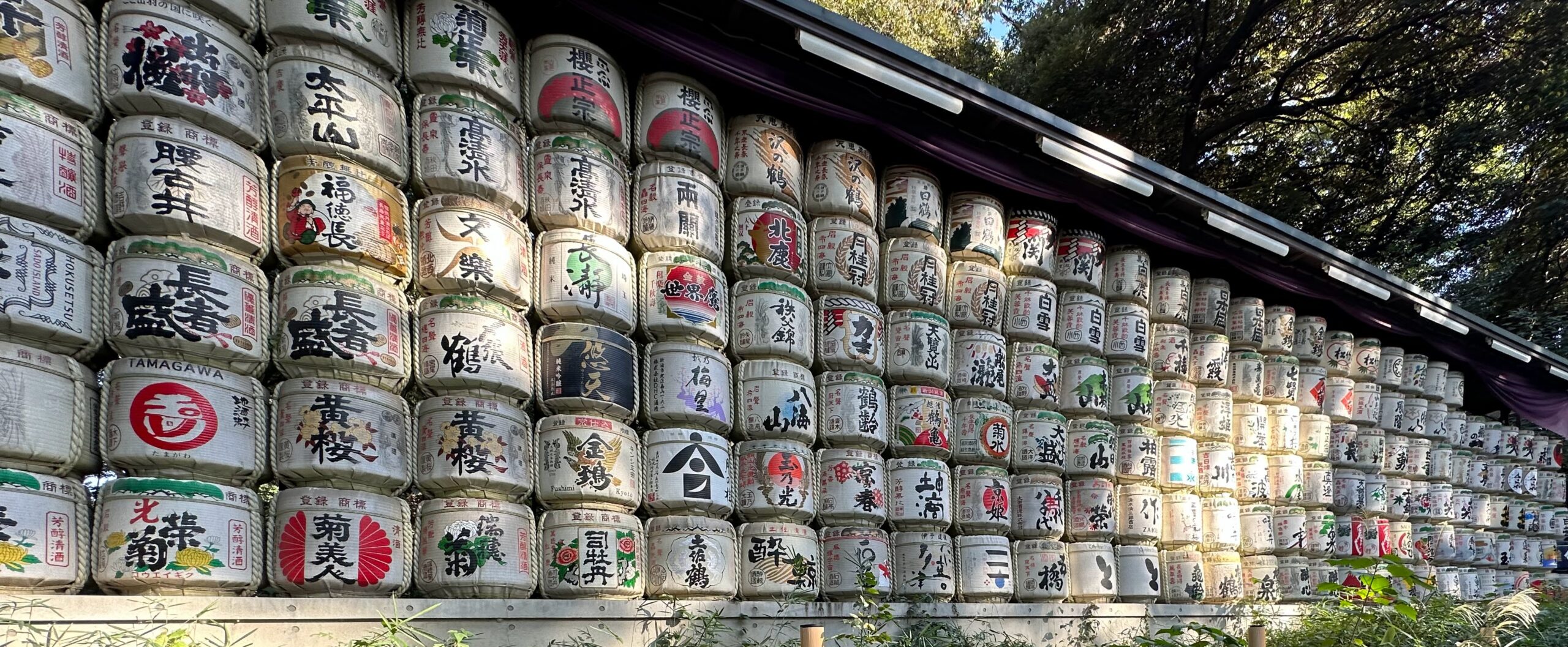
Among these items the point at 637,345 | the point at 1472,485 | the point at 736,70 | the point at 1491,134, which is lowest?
the point at 1472,485

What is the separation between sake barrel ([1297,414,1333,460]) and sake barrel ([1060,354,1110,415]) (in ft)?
7.16

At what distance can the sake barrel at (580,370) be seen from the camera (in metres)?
3.80

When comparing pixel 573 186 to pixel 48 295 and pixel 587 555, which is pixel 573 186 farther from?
pixel 48 295

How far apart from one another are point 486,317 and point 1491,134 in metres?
13.4

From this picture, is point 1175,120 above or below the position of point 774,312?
above

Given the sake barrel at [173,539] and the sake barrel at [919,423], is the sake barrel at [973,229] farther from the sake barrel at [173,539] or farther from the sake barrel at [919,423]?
the sake barrel at [173,539]

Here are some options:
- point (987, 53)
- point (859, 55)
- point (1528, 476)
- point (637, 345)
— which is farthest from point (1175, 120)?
point (637, 345)

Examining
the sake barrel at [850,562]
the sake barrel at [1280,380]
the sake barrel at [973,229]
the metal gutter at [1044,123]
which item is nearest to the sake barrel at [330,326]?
the metal gutter at [1044,123]

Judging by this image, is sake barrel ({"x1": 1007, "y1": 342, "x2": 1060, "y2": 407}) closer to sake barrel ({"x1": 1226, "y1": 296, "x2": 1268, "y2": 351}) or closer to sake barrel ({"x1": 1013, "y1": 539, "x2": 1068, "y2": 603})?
sake barrel ({"x1": 1013, "y1": 539, "x2": 1068, "y2": 603})

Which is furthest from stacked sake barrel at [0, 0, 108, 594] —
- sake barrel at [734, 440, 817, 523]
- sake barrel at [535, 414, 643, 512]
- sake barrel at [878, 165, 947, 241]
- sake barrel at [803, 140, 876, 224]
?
sake barrel at [878, 165, 947, 241]

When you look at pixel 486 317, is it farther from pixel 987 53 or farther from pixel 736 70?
pixel 987 53

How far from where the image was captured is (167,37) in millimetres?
3104

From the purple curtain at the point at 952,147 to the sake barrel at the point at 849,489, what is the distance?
5.10 feet

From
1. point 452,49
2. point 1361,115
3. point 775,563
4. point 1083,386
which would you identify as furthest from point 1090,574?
point 1361,115
